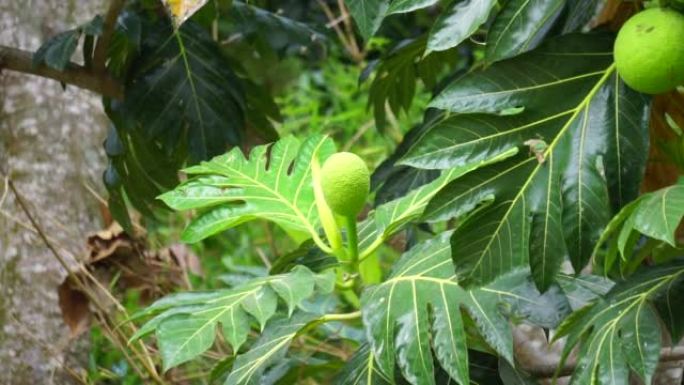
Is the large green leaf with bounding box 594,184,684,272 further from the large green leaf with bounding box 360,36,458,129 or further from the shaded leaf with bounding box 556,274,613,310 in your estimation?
the large green leaf with bounding box 360,36,458,129

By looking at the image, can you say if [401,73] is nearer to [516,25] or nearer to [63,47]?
[63,47]

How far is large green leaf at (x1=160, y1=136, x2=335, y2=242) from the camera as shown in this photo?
1.33 m

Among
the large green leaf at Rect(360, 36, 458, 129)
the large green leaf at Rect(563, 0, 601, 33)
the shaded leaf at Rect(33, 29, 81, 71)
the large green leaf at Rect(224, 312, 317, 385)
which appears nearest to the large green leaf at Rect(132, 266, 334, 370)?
the large green leaf at Rect(224, 312, 317, 385)

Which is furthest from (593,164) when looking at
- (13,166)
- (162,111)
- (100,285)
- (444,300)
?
(13,166)

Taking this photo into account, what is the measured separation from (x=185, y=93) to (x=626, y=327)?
1007 millimetres

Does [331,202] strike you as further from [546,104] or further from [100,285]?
[100,285]

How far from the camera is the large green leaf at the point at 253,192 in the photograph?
1.33m

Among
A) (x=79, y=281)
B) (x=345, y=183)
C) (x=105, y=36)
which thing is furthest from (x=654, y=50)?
(x=79, y=281)

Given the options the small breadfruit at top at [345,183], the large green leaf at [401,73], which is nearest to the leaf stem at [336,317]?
the small breadfruit at top at [345,183]

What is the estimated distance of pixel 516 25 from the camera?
3.43ft

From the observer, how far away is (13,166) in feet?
7.63

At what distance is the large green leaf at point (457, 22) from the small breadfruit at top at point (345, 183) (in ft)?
0.61

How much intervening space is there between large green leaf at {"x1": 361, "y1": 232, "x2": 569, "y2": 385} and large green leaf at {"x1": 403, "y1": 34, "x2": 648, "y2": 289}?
0.08 metres

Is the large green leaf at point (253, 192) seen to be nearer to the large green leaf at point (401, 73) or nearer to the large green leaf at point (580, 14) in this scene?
the large green leaf at point (580, 14)
